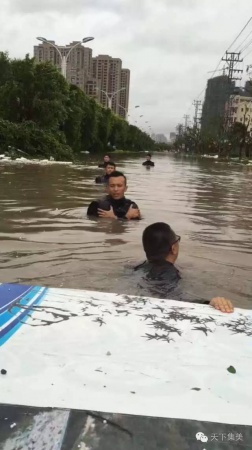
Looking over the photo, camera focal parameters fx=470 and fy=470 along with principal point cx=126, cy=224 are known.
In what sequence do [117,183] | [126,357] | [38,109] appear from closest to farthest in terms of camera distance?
[126,357], [117,183], [38,109]

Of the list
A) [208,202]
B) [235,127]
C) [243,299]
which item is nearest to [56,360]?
[243,299]

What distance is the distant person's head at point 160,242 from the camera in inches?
146

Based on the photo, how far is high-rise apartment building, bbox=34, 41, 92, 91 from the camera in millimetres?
51713

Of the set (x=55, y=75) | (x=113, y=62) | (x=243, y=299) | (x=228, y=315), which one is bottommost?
(x=243, y=299)

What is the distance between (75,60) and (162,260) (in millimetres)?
62479

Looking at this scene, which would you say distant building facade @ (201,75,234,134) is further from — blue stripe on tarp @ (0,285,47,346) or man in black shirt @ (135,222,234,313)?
blue stripe on tarp @ (0,285,47,346)

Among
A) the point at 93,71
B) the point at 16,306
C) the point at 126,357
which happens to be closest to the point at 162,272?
the point at 16,306

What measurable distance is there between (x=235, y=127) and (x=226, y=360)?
69280 mm

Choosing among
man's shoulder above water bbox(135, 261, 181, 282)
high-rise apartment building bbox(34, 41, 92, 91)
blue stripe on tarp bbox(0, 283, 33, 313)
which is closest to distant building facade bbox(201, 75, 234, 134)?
high-rise apartment building bbox(34, 41, 92, 91)

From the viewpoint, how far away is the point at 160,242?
3725mm

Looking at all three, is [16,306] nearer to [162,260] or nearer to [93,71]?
[162,260]

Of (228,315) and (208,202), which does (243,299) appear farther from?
(208,202)

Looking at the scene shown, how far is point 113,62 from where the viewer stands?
3184 inches

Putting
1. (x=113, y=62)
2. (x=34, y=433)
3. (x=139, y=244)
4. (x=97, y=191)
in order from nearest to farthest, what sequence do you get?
(x=34, y=433) → (x=139, y=244) → (x=97, y=191) → (x=113, y=62)
